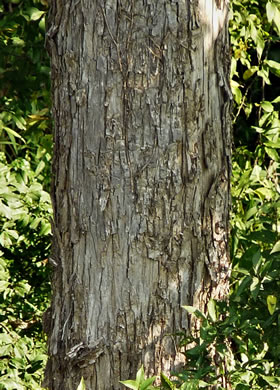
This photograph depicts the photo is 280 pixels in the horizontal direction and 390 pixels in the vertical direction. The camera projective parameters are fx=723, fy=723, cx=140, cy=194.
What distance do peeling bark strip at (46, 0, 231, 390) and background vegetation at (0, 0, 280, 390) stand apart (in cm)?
17

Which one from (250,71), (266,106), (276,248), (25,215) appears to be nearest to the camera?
(276,248)

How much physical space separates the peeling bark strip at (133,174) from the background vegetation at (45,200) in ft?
0.57

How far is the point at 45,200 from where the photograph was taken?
365cm

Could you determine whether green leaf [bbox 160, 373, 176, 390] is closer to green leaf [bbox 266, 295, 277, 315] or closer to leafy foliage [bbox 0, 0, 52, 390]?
green leaf [bbox 266, 295, 277, 315]

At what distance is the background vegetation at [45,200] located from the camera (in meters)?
2.41

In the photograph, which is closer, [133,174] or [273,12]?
[133,174]

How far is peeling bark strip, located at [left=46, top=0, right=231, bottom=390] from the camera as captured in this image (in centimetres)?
233

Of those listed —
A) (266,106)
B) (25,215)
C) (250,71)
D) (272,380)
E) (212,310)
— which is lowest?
(25,215)

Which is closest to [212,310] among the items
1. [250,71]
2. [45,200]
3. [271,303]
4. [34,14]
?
[271,303]

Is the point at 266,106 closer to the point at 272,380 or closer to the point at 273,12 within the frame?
the point at 273,12

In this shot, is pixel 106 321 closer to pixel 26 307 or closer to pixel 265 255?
pixel 265 255

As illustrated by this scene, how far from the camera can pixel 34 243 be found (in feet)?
13.1

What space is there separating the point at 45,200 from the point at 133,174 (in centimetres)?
139

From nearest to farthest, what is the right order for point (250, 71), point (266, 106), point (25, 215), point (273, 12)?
1. point (273, 12)
2. point (25, 215)
3. point (266, 106)
4. point (250, 71)
